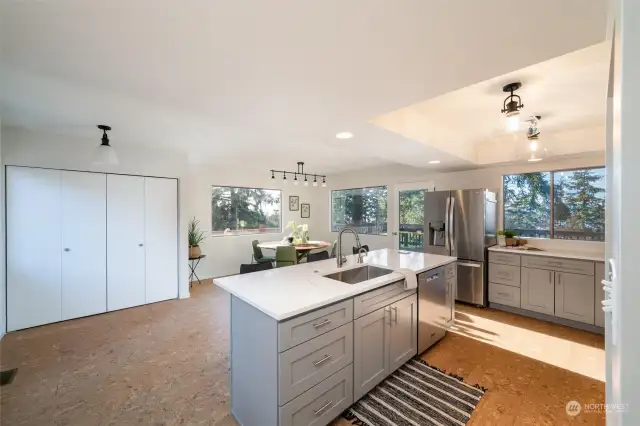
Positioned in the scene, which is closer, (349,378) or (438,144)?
(349,378)

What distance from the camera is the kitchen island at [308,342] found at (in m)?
1.44

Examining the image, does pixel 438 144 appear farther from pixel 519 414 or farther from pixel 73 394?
pixel 73 394

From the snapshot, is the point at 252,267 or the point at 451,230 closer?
the point at 252,267

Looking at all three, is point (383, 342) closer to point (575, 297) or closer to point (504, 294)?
point (504, 294)

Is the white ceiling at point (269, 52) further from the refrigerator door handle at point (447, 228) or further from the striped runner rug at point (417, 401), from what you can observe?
the refrigerator door handle at point (447, 228)

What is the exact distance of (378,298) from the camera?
198cm

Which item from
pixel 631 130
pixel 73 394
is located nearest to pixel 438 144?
pixel 631 130

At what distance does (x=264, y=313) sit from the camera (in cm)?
149

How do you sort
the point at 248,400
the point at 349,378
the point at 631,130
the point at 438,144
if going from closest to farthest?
1. the point at 631,130
2. the point at 248,400
3. the point at 349,378
4. the point at 438,144

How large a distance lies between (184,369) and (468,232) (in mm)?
3951

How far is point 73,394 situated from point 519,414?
332 cm

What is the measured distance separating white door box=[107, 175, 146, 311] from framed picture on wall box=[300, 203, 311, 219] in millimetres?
3822

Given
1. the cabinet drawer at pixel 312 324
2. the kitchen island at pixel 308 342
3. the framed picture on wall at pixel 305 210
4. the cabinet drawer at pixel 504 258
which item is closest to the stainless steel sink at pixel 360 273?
the kitchen island at pixel 308 342

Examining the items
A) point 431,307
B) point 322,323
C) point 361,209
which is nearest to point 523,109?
point 431,307
